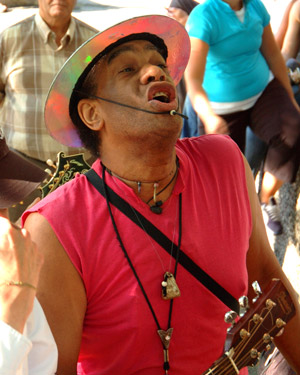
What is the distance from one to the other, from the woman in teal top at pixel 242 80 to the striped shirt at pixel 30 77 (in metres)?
0.82

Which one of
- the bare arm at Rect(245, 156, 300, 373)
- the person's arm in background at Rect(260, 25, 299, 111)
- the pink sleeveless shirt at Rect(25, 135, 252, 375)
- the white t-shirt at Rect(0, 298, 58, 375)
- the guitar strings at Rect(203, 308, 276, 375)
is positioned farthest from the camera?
the person's arm in background at Rect(260, 25, 299, 111)

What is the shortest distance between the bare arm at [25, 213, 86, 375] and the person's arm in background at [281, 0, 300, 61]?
3.36 metres

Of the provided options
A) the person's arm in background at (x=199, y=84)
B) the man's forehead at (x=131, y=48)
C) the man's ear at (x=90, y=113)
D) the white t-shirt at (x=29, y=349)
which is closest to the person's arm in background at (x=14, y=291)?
the white t-shirt at (x=29, y=349)

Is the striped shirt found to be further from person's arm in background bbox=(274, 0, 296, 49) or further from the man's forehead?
person's arm in background bbox=(274, 0, 296, 49)

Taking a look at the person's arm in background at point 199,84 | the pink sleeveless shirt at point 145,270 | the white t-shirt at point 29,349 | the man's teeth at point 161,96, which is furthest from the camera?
the person's arm in background at point 199,84

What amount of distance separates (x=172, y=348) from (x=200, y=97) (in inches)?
80.4

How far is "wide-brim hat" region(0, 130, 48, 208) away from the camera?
1.94m

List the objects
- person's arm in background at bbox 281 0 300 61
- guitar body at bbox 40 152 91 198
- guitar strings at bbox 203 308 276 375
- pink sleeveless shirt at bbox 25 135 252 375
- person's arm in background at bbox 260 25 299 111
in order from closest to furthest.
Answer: guitar strings at bbox 203 308 276 375 → pink sleeveless shirt at bbox 25 135 252 375 → guitar body at bbox 40 152 91 198 → person's arm in background at bbox 260 25 299 111 → person's arm in background at bbox 281 0 300 61

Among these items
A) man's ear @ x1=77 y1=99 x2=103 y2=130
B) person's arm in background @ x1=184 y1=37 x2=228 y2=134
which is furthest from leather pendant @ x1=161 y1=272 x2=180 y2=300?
person's arm in background @ x1=184 y1=37 x2=228 y2=134

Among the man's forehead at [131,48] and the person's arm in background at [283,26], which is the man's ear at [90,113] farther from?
the person's arm in background at [283,26]

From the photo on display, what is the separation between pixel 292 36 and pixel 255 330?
11.2 feet

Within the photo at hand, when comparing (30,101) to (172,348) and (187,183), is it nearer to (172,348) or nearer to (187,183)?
(187,183)

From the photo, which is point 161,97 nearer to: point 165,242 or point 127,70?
point 127,70

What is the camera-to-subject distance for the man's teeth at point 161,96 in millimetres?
2131
